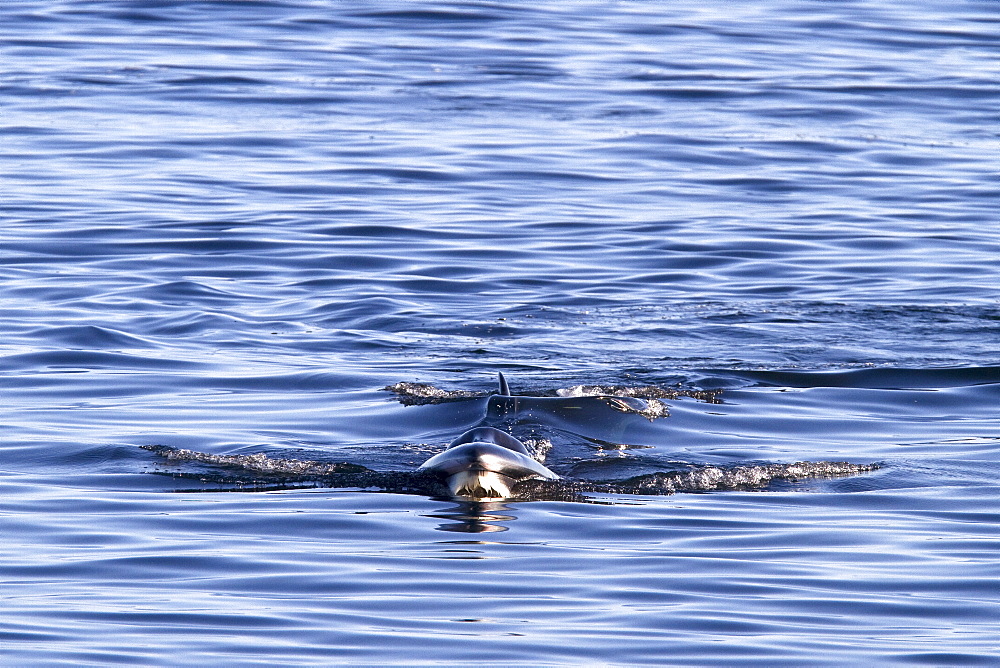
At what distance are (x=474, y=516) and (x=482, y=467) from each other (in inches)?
11.7

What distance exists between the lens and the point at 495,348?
43.4ft

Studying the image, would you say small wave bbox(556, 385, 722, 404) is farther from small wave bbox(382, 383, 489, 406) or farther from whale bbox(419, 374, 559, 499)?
whale bbox(419, 374, 559, 499)

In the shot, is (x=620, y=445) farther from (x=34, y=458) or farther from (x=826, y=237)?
(x=826, y=237)

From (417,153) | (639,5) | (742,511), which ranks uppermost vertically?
(639,5)

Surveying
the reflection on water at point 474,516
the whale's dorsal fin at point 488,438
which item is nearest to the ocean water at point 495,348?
the reflection on water at point 474,516

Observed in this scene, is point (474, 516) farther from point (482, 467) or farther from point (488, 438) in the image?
point (488, 438)

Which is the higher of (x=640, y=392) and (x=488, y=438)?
(x=488, y=438)

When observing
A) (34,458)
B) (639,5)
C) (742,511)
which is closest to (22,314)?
(34,458)

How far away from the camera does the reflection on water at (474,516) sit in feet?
27.2

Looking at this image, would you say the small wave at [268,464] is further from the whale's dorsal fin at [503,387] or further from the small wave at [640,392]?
the small wave at [640,392]

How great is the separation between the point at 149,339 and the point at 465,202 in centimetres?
700

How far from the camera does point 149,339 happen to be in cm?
1356

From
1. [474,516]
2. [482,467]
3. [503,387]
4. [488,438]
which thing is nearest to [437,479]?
[488,438]

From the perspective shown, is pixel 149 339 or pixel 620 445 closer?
pixel 620 445
